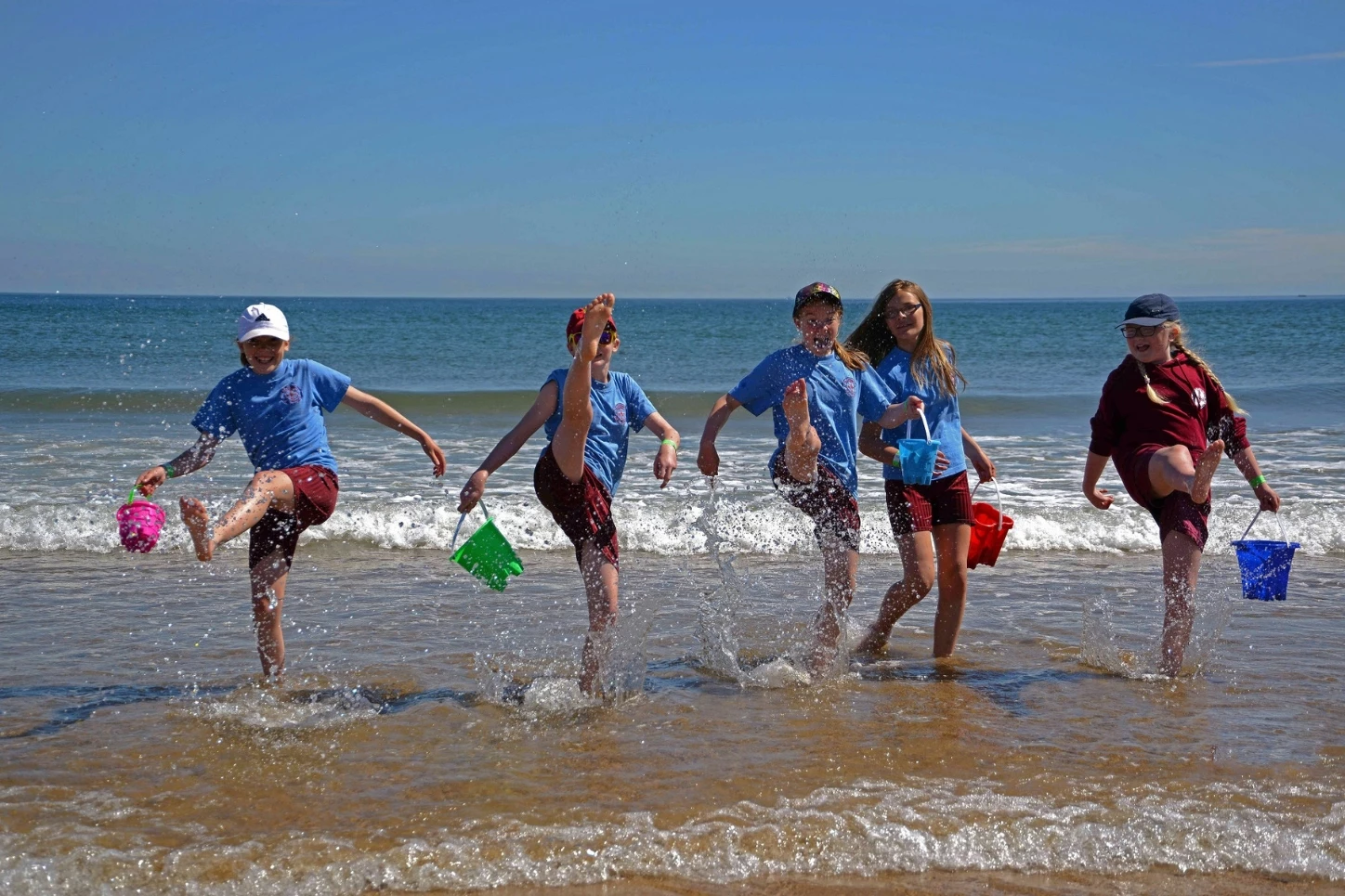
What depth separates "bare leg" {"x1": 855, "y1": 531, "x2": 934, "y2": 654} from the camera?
5367 millimetres

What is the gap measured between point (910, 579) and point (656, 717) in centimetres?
141

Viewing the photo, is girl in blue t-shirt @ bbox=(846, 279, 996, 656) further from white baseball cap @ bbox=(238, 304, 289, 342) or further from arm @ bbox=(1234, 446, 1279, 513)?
white baseball cap @ bbox=(238, 304, 289, 342)

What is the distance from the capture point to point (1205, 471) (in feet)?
15.2

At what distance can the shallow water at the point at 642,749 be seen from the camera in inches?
141

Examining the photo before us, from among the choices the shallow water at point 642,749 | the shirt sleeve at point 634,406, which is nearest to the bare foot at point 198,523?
the shallow water at point 642,749

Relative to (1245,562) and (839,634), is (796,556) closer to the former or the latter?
(839,634)

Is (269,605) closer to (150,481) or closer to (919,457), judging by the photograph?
(150,481)

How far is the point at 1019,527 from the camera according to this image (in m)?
8.88

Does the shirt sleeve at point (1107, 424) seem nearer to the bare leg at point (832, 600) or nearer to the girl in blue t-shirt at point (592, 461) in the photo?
the bare leg at point (832, 600)

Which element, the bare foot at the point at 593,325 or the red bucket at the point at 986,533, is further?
the red bucket at the point at 986,533

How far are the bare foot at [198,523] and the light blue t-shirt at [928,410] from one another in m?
2.90

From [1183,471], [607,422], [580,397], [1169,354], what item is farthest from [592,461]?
[1169,354]

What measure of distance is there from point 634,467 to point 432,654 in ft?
19.3

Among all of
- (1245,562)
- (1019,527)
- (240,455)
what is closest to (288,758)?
(1245,562)
